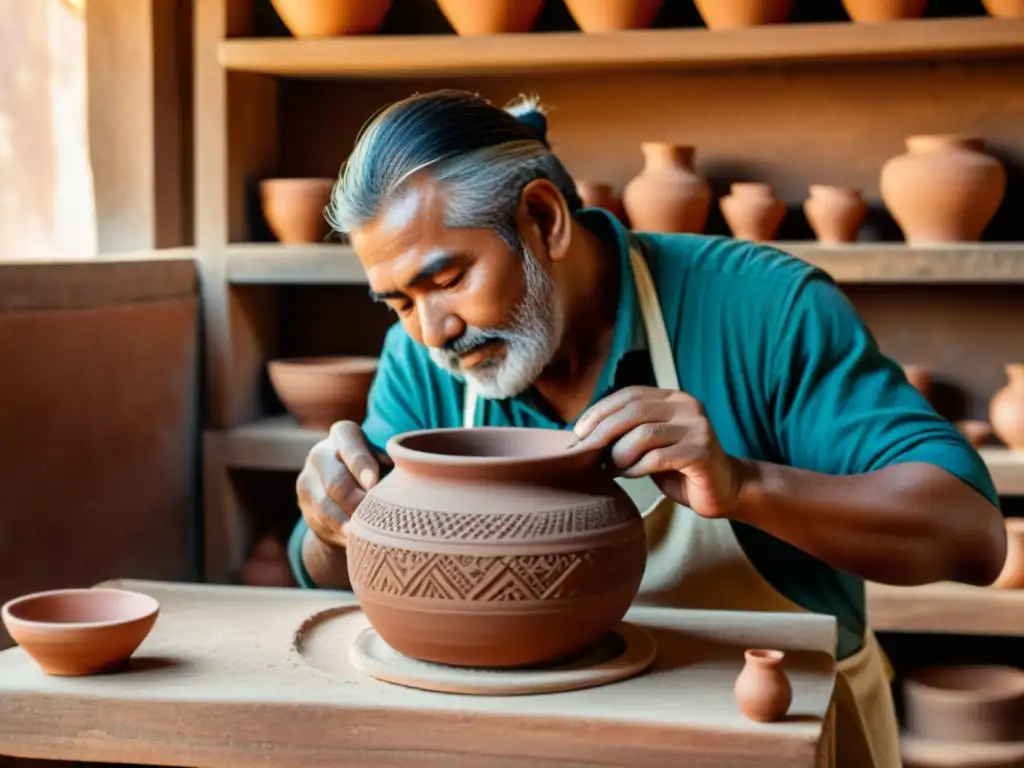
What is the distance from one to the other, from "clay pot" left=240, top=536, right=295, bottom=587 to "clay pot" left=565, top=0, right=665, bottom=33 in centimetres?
172

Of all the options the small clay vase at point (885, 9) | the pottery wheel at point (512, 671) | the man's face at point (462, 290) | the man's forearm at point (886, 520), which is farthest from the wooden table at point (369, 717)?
the small clay vase at point (885, 9)

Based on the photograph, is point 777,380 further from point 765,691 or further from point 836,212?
point 836,212

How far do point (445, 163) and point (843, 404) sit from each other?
68 cm

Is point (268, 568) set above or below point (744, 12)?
below

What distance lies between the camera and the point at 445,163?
76.4 inches

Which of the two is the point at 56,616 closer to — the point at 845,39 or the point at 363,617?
the point at 363,617

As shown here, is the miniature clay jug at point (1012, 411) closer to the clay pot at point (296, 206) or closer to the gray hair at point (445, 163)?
the clay pot at point (296, 206)

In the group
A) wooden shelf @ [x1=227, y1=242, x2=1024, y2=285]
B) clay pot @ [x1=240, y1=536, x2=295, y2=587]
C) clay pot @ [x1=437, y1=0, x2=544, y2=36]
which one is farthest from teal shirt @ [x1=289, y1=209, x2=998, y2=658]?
clay pot @ [x1=240, y1=536, x2=295, y2=587]

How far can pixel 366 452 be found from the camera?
1.88 metres

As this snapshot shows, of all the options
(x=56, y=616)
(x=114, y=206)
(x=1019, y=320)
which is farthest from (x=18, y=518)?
(x=1019, y=320)

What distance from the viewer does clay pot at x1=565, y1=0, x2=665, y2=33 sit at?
143 inches

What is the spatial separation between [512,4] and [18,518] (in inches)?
72.2

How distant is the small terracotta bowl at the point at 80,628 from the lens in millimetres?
1562

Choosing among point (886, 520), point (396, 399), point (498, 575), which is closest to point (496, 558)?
point (498, 575)
